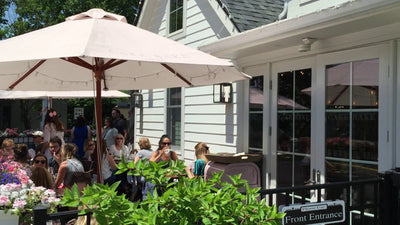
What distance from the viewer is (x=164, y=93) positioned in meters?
9.06

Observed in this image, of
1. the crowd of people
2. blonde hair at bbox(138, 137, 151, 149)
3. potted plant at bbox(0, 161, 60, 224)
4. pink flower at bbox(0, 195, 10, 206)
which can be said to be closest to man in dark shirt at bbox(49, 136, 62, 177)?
the crowd of people

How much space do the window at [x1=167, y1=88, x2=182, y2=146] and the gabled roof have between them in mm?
2301

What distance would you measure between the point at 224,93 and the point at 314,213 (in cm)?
395

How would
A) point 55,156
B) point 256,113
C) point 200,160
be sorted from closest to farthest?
point 200,160, point 256,113, point 55,156

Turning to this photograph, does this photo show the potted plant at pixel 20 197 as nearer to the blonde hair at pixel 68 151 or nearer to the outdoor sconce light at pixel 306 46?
the blonde hair at pixel 68 151

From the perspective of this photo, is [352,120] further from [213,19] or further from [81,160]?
[81,160]

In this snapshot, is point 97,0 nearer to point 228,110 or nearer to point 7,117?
point 7,117

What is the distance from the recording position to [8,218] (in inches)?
93.6

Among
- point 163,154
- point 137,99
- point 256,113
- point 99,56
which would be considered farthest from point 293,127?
point 137,99

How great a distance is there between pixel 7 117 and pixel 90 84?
2159 cm

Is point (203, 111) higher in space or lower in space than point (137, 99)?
lower

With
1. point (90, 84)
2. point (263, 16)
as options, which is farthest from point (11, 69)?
point (263, 16)

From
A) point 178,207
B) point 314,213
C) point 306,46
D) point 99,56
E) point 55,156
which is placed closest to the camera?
point 178,207

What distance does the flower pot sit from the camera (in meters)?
2.36
